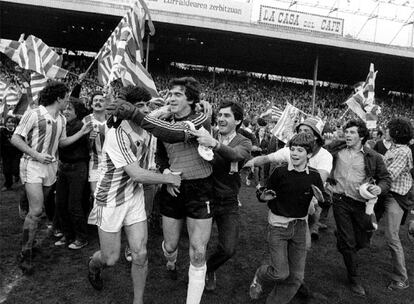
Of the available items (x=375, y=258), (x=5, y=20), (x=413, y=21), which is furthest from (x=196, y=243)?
(x=413, y=21)

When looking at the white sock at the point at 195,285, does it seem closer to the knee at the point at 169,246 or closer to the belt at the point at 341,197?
the knee at the point at 169,246

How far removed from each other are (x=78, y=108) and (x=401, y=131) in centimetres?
446

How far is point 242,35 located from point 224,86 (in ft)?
18.1

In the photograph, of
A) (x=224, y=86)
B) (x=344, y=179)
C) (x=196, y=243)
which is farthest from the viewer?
(x=224, y=86)

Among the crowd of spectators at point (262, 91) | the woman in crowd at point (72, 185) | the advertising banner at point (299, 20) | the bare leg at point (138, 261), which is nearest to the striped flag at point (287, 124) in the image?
the woman in crowd at point (72, 185)

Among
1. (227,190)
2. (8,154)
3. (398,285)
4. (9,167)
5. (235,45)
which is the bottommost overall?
(398,285)

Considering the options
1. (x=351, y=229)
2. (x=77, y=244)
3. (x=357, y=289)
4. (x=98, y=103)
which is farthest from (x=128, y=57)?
(x=357, y=289)

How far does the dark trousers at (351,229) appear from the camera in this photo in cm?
425

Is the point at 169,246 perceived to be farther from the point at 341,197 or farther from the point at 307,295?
the point at 341,197

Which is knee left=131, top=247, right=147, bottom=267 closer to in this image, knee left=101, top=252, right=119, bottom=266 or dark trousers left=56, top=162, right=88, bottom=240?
knee left=101, top=252, right=119, bottom=266

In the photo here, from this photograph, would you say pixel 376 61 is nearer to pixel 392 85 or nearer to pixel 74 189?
pixel 392 85

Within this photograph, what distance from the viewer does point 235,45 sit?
86.3 ft

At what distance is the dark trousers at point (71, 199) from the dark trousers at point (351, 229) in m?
3.40

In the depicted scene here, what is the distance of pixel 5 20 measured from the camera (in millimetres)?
24250
